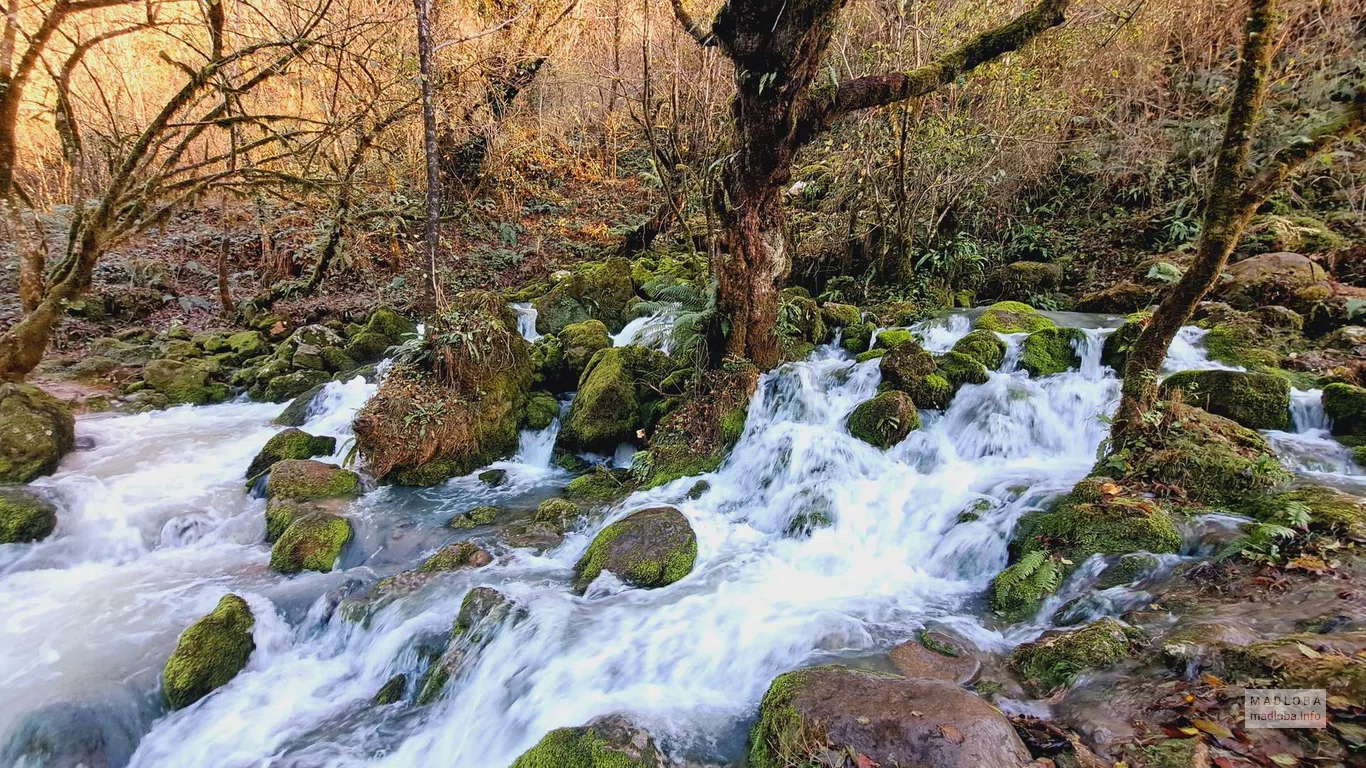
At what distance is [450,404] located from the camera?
799 centimetres

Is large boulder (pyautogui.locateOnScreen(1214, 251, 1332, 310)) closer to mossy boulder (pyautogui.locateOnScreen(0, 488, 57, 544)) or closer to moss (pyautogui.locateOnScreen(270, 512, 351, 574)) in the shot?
moss (pyautogui.locateOnScreen(270, 512, 351, 574))

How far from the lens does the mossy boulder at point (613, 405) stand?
27.4 ft

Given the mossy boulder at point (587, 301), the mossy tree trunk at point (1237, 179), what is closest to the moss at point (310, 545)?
the mossy boulder at point (587, 301)

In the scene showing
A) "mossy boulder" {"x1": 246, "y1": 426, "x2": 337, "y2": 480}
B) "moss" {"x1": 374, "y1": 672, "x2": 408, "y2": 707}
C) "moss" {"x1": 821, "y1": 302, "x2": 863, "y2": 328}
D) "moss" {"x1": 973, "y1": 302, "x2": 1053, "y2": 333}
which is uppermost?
"moss" {"x1": 821, "y1": 302, "x2": 863, "y2": 328}

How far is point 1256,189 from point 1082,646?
3.59 metres

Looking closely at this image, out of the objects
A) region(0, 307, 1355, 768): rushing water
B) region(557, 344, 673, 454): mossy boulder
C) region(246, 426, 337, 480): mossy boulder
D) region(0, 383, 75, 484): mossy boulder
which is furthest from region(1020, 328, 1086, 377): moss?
region(0, 383, 75, 484): mossy boulder

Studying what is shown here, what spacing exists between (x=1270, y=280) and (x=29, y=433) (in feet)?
55.4

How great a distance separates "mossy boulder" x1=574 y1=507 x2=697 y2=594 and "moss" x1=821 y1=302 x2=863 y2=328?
207 inches

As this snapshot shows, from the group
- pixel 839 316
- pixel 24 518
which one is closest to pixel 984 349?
pixel 839 316

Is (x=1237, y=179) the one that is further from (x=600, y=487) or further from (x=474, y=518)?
(x=474, y=518)

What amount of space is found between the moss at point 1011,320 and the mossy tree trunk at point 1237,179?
3.73 m

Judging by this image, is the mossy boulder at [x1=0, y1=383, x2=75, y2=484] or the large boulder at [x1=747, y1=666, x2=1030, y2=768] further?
the mossy boulder at [x1=0, y1=383, x2=75, y2=484]

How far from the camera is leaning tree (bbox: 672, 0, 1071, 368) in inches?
224

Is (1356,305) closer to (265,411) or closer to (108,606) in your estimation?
(108,606)
